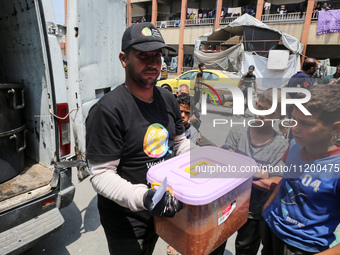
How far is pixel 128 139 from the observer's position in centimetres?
131

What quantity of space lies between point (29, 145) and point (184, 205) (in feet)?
7.59

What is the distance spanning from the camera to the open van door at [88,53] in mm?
2262

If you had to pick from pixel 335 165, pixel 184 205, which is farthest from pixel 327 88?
pixel 184 205

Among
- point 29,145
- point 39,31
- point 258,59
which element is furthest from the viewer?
point 258,59

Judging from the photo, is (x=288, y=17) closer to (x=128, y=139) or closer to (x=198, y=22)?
(x=198, y=22)

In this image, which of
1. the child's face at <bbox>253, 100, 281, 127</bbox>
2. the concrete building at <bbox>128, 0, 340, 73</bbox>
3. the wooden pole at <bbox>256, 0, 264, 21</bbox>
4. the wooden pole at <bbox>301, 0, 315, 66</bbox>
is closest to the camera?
the child's face at <bbox>253, 100, 281, 127</bbox>

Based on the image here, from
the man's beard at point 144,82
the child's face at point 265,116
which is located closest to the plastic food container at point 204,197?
the child's face at point 265,116

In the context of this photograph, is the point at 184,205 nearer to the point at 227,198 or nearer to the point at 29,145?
the point at 227,198

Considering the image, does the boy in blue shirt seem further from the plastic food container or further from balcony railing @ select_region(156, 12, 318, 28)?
balcony railing @ select_region(156, 12, 318, 28)

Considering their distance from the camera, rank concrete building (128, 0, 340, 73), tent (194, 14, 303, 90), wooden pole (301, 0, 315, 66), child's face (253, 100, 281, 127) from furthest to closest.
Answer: concrete building (128, 0, 340, 73) < wooden pole (301, 0, 315, 66) < tent (194, 14, 303, 90) < child's face (253, 100, 281, 127)

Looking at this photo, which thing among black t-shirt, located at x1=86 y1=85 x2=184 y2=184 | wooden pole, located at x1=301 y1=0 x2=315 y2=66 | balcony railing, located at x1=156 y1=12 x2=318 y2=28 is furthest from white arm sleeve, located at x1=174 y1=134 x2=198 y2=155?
balcony railing, located at x1=156 y1=12 x2=318 y2=28

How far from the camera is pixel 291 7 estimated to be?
1903 cm

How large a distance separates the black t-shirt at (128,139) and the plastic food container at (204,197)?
0.56 ft

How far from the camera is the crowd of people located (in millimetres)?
1170
